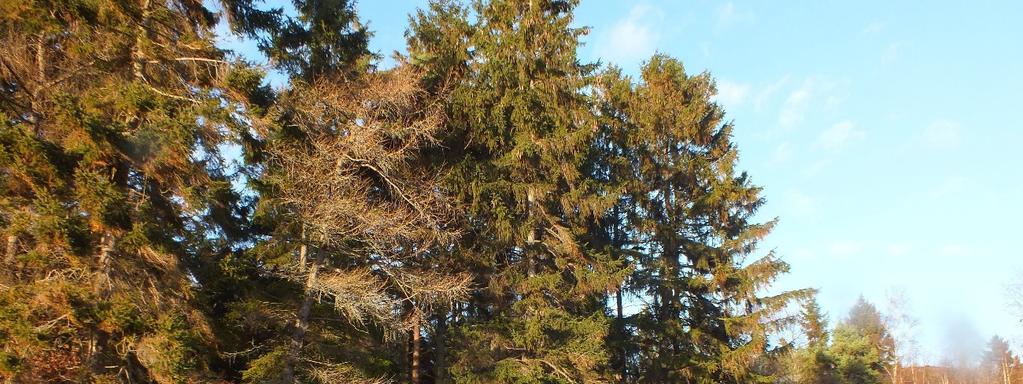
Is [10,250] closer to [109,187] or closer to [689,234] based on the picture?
[109,187]

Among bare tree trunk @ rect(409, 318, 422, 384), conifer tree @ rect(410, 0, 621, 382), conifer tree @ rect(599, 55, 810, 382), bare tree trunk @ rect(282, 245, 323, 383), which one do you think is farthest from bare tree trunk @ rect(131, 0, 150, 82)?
conifer tree @ rect(599, 55, 810, 382)

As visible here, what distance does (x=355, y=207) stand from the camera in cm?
1224

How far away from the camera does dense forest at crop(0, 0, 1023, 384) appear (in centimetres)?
922

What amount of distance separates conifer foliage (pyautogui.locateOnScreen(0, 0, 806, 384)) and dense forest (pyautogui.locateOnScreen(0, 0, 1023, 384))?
56 millimetres

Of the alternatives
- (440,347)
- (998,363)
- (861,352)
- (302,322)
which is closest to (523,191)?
(440,347)

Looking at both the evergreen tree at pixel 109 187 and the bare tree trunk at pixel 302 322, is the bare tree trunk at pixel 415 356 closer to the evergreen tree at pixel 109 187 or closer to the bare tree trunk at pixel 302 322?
the bare tree trunk at pixel 302 322

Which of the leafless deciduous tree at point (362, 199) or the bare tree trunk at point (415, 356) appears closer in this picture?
the leafless deciduous tree at point (362, 199)

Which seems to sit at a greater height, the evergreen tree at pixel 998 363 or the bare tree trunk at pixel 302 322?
the bare tree trunk at pixel 302 322

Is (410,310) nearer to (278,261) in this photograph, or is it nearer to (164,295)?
(278,261)

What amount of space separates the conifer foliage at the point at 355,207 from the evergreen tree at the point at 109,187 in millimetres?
42

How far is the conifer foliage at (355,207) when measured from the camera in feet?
30.2

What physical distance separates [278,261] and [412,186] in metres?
3.57

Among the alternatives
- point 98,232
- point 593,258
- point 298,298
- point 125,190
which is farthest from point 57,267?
point 593,258

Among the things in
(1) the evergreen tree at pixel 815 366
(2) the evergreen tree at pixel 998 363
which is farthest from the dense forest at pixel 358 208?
(2) the evergreen tree at pixel 998 363
